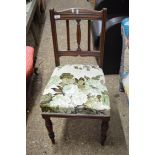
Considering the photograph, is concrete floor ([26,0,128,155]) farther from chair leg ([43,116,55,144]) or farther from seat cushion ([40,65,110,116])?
seat cushion ([40,65,110,116])

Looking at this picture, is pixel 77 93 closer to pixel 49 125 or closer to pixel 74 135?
pixel 49 125

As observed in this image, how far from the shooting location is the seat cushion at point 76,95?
126 centimetres

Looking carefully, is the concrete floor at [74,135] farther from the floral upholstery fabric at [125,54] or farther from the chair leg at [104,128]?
the floral upholstery fabric at [125,54]

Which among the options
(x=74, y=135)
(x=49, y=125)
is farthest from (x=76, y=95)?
(x=74, y=135)

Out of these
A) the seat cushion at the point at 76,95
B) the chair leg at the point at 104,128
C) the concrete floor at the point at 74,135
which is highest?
the seat cushion at the point at 76,95

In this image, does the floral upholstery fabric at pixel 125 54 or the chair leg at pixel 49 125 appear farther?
the floral upholstery fabric at pixel 125 54

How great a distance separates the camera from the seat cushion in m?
1.26

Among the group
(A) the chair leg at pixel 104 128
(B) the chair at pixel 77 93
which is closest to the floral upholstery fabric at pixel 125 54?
(B) the chair at pixel 77 93

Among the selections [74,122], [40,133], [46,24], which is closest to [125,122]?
[74,122]

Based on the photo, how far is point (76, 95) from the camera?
1303 millimetres

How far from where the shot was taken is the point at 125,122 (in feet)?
5.57

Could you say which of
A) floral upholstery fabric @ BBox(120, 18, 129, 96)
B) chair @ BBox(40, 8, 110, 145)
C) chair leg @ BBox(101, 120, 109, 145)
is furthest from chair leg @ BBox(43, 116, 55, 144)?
floral upholstery fabric @ BBox(120, 18, 129, 96)
